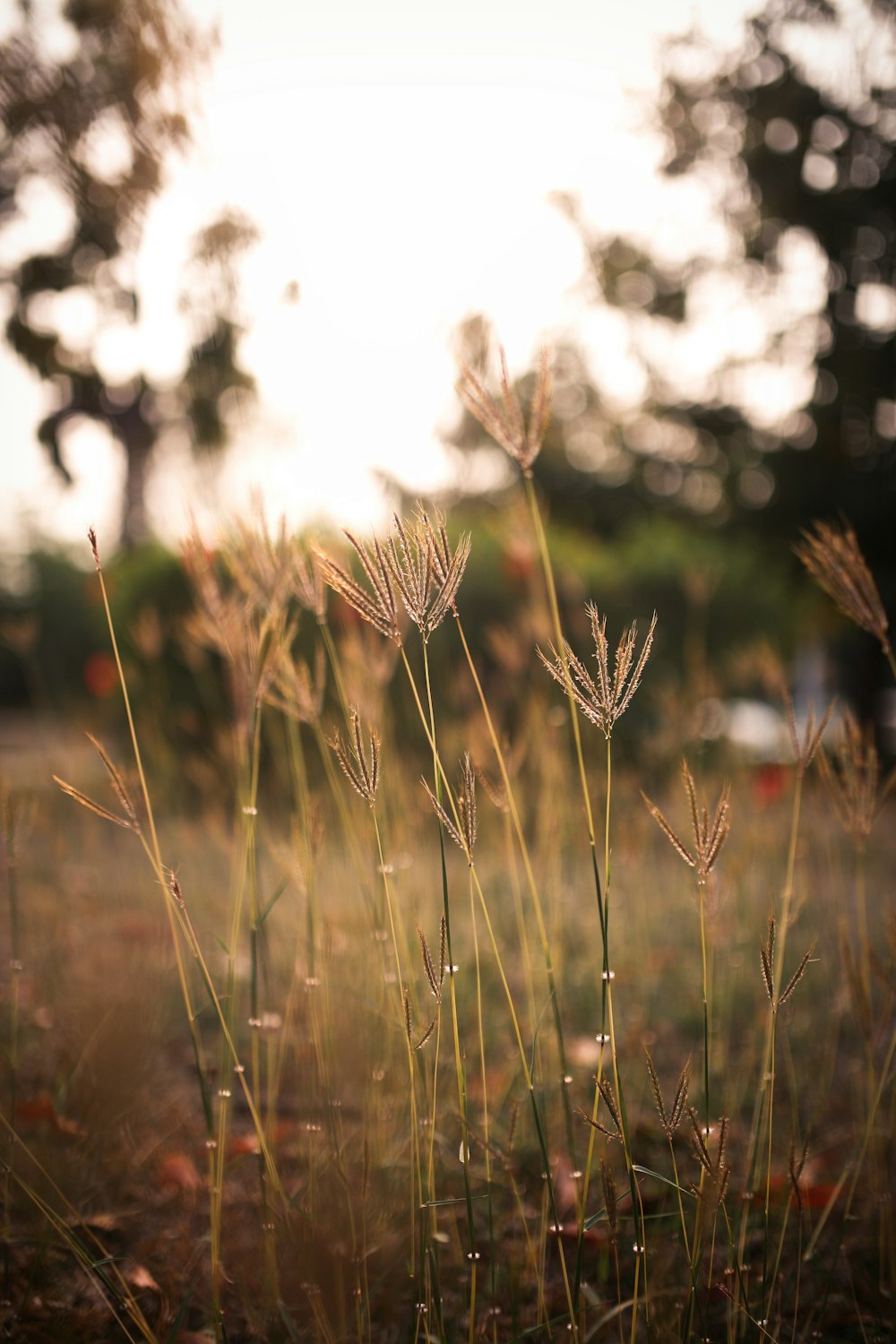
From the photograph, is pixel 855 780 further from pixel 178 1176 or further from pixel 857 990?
pixel 178 1176

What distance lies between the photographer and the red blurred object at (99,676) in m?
6.56

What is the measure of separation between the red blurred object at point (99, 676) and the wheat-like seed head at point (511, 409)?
18.0 feet

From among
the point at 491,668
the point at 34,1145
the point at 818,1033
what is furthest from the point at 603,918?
the point at 491,668

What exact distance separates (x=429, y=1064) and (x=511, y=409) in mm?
1002

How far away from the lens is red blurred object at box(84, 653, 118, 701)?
656 cm

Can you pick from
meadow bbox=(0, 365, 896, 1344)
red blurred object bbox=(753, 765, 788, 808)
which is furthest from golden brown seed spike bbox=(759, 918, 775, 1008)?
red blurred object bbox=(753, 765, 788, 808)

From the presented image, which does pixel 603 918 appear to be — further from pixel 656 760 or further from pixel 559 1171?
pixel 656 760

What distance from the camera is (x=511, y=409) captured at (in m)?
0.83

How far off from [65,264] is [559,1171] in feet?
7.00

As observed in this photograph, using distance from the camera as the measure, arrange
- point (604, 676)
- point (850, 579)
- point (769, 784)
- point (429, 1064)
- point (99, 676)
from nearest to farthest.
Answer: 1. point (604, 676)
2. point (850, 579)
3. point (429, 1064)
4. point (769, 784)
5. point (99, 676)

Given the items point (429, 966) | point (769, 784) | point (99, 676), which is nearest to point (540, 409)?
point (429, 966)

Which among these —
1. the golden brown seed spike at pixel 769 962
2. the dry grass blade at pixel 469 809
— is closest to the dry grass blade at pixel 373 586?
the dry grass blade at pixel 469 809

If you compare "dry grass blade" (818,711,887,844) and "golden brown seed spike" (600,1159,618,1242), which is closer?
"golden brown seed spike" (600,1159,618,1242)

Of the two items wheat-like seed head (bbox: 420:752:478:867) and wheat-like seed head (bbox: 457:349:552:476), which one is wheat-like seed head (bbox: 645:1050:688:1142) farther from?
wheat-like seed head (bbox: 457:349:552:476)
